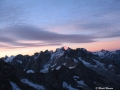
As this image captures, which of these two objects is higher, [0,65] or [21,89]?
[0,65]

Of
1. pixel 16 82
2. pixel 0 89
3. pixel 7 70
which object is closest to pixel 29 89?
pixel 16 82

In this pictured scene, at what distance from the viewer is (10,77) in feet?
584

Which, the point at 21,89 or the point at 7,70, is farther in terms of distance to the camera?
the point at 7,70

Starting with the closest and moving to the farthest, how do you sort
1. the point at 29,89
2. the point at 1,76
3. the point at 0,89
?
the point at 0,89 → the point at 1,76 → the point at 29,89

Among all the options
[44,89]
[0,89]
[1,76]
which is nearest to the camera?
[0,89]

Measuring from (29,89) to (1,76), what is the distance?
25.8 meters

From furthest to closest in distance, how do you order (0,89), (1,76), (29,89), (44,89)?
(44,89)
(29,89)
(1,76)
(0,89)

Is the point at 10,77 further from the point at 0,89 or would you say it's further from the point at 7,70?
the point at 0,89

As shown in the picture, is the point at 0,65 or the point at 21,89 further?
the point at 0,65

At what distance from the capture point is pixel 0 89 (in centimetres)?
14262

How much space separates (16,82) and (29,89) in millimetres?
10487

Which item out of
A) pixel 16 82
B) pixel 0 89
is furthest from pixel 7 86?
pixel 16 82

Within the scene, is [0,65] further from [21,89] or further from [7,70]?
[21,89]

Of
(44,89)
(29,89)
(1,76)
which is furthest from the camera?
(44,89)
